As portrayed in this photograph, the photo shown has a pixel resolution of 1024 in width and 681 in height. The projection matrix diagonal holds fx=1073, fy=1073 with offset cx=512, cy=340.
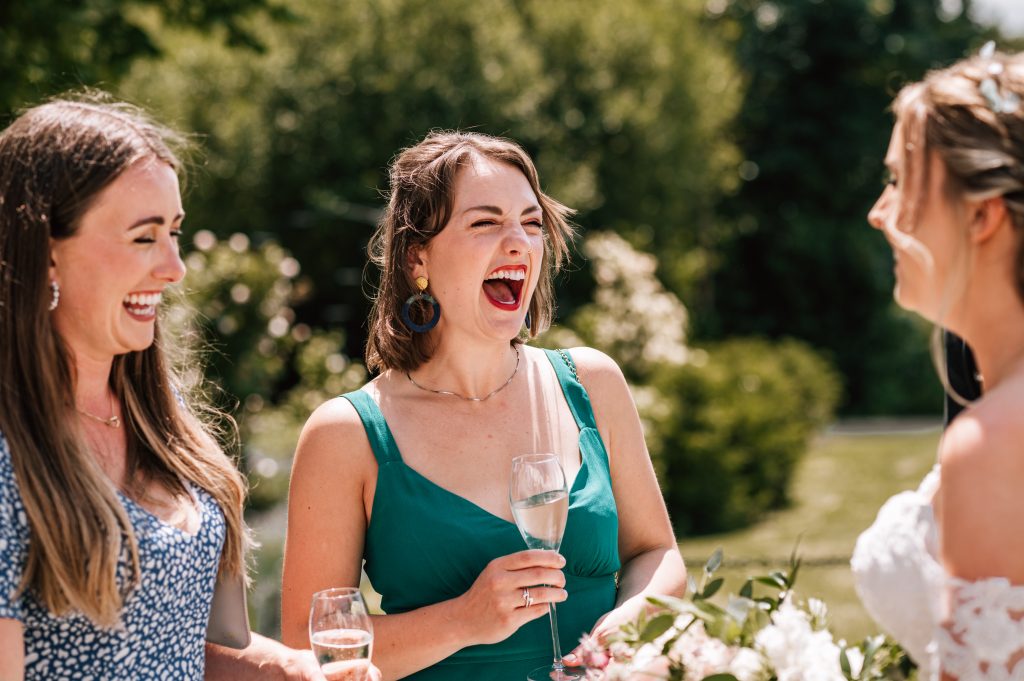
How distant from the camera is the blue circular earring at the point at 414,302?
3.10m

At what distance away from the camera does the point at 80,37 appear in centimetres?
651

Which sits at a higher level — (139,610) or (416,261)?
(416,261)

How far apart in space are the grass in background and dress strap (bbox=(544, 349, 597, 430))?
412cm

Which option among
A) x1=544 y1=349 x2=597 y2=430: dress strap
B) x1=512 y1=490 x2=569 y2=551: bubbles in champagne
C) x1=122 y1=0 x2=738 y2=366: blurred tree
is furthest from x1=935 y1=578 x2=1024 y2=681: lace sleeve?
x1=122 y1=0 x2=738 y2=366: blurred tree

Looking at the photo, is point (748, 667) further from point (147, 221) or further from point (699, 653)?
point (147, 221)

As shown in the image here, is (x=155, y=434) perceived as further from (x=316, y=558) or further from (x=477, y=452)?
(x=477, y=452)

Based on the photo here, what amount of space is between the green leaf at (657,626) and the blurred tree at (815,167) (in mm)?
22315

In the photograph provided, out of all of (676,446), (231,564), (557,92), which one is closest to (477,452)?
(231,564)

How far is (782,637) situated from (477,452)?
124 centimetres

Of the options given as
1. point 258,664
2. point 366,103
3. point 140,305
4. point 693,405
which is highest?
point 366,103

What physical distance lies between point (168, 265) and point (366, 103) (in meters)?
A: 15.8

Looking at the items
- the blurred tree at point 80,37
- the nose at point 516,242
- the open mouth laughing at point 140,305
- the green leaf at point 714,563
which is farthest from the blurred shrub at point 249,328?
the green leaf at point 714,563

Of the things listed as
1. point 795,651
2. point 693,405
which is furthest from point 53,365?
point 693,405

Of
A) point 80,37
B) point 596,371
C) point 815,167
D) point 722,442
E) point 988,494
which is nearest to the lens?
point 988,494
